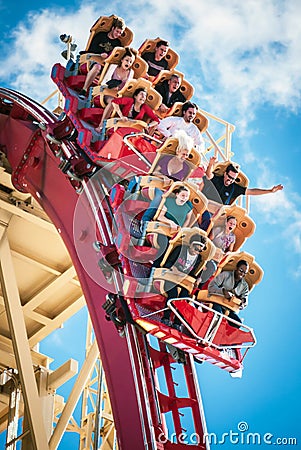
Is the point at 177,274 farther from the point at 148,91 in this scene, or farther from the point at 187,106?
the point at 187,106

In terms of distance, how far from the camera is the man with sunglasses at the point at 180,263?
306 inches

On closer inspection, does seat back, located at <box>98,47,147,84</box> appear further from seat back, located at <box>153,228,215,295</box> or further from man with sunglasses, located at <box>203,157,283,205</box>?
seat back, located at <box>153,228,215,295</box>

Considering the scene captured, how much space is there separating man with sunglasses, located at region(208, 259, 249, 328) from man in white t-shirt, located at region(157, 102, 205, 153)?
1982mm

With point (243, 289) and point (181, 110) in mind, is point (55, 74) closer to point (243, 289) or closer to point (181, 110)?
point (181, 110)

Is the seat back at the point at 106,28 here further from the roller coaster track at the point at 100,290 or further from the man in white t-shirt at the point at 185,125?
the man in white t-shirt at the point at 185,125

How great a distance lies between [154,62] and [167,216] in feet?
11.5

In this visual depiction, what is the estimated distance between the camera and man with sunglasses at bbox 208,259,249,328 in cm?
815

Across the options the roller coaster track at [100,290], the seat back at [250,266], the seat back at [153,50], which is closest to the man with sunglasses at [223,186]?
the seat back at [250,266]

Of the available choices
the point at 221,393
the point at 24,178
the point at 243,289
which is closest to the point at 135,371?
the point at 243,289

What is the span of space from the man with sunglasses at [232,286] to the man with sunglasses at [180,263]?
0.39 metres

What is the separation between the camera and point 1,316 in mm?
12398

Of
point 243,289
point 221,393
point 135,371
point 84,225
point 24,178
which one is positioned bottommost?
point 135,371

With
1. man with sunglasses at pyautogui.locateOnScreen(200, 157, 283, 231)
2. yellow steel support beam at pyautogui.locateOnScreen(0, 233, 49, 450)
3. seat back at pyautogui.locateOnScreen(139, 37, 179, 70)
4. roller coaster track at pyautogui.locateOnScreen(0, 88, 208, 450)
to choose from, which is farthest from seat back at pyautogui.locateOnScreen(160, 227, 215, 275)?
seat back at pyautogui.locateOnScreen(139, 37, 179, 70)

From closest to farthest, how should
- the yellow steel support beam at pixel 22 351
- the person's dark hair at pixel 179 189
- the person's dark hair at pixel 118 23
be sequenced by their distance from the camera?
the person's dark hair at pixel 179 189, the yellow steel support beam at pixel 22 351, the person's dark hair at pixel 118 23
